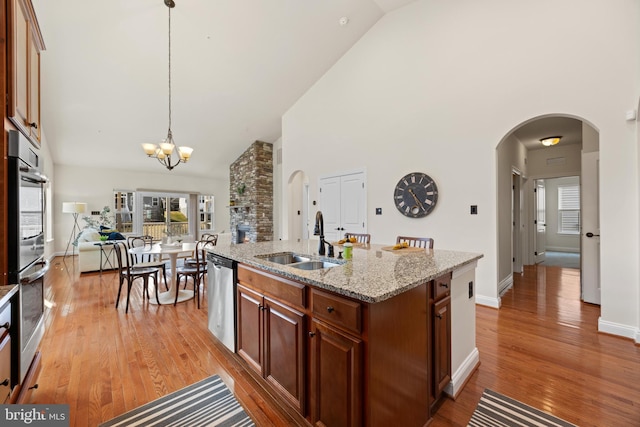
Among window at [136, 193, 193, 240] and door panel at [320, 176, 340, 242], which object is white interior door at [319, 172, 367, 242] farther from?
window at [136, 193, 193, 240]

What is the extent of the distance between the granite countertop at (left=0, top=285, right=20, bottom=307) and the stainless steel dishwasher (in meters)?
1.17

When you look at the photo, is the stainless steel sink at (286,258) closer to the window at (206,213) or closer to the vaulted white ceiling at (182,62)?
the vaulted white ceiling at (182,62)

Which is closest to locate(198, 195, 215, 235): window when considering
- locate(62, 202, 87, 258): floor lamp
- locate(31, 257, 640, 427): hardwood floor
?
locate(62, 202, 87, 258): floor lamp

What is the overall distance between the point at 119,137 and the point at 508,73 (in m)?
7.68

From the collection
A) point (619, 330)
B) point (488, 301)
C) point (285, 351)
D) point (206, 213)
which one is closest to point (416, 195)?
point (488, 301)

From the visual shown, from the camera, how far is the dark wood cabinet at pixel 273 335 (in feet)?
5.06

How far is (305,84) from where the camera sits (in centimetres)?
561

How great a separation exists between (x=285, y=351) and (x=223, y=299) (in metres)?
0.93

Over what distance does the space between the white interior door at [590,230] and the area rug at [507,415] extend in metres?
2.83

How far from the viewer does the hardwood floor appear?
1.72m

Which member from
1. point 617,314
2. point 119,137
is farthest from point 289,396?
point 119,137

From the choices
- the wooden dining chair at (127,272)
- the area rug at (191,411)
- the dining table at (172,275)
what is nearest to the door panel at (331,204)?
the dining table at (172,275)

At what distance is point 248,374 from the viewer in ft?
6.80

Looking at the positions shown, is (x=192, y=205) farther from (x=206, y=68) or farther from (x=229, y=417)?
(x=229, y=417)
